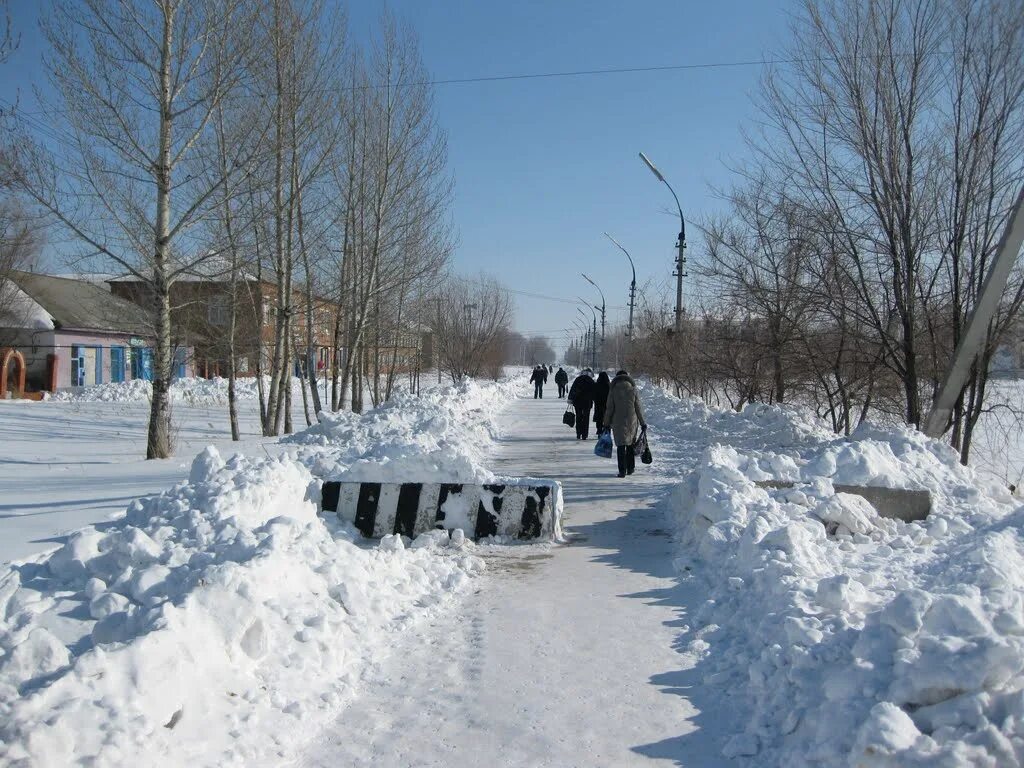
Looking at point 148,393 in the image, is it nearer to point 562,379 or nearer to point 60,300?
point 60,300

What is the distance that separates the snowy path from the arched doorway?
3409 centimetres

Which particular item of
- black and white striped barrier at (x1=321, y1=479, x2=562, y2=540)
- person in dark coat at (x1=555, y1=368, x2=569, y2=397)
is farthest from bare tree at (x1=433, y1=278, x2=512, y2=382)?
black and white striped barrier at (x1=321, y1=479, x2=562, y2=540)

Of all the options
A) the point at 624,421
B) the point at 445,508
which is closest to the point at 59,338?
the point at 624,421

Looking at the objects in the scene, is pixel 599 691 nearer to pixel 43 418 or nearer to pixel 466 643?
pixel 466 643

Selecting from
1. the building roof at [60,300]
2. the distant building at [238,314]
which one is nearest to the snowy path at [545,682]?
the distant building at [238,314]

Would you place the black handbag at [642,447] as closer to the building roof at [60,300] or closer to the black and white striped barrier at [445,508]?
the black and white striped barrier at [445,508]

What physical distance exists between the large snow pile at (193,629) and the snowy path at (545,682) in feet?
0.99

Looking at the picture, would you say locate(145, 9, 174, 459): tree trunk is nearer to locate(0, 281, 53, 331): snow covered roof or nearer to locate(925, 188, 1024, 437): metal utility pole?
locate(925, 188, 1024, 437): metal utility pole

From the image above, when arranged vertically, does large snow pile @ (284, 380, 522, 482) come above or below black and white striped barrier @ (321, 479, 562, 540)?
above

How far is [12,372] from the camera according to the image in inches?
1422

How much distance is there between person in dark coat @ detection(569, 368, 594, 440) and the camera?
18328 mm

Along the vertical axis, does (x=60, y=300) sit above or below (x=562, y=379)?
above

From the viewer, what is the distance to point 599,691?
447 cm

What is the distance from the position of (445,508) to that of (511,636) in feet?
9.59
